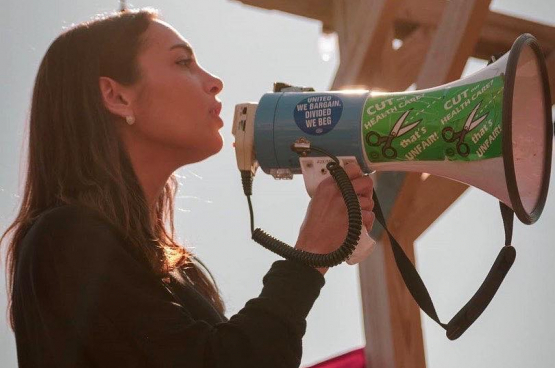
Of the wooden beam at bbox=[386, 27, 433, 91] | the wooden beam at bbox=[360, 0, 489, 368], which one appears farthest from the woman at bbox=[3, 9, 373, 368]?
the wooden beam at bbox=[386, 27, 433, 91]

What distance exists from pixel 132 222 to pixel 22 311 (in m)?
0.21

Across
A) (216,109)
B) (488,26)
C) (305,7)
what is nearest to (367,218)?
(216,109)

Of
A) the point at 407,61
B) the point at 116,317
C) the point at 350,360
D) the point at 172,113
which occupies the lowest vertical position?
the point at 350,360

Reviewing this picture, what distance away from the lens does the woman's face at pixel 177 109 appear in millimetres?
1452

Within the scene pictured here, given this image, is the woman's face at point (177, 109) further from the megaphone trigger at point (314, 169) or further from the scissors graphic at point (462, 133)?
the scissors graphic at point (462, 133)

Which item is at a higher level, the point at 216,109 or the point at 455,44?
the point at 455,44

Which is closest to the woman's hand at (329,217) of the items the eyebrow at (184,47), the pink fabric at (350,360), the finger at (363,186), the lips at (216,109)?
the finger at (363,186)

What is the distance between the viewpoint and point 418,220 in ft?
7.11

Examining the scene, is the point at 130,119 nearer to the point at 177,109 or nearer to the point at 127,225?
the point at 177,109

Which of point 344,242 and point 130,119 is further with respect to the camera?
point 130,119

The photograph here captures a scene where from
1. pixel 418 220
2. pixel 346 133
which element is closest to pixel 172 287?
pixel 346 133

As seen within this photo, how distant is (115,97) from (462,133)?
52 centimetres

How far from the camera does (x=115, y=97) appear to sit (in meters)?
1.48

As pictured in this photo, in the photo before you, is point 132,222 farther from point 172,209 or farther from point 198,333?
point 172,209
